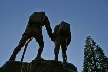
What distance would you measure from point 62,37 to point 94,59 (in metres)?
14.8

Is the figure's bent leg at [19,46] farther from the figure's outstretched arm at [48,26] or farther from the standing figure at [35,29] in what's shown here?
the figure's outstretched arm at [48,26]

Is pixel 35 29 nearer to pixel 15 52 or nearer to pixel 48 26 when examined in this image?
pixel 48 26

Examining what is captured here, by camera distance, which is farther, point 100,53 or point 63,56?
point 100,53

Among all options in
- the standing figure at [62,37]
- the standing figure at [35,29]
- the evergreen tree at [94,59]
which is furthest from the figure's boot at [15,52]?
the evergreen tree at [94,59]

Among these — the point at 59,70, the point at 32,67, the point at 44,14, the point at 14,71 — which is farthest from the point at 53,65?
the point at 44,14

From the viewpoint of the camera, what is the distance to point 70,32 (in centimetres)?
712

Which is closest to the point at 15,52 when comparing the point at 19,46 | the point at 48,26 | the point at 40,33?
the point at 19,46

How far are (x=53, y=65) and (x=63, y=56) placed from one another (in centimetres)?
155

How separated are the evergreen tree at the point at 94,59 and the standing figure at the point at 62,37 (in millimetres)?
13268

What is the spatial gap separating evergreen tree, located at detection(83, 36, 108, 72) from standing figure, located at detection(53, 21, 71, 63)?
1327 centimetres

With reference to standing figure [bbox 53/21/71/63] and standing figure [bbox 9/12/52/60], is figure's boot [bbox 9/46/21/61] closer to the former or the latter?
standing figure [bbox 9/12/52/60]

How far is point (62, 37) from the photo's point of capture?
714 cm

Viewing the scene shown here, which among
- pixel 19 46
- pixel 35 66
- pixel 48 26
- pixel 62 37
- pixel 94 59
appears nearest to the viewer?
pixel 35 66

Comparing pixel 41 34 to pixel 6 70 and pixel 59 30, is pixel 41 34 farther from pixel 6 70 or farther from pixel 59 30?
pixel 6 70
